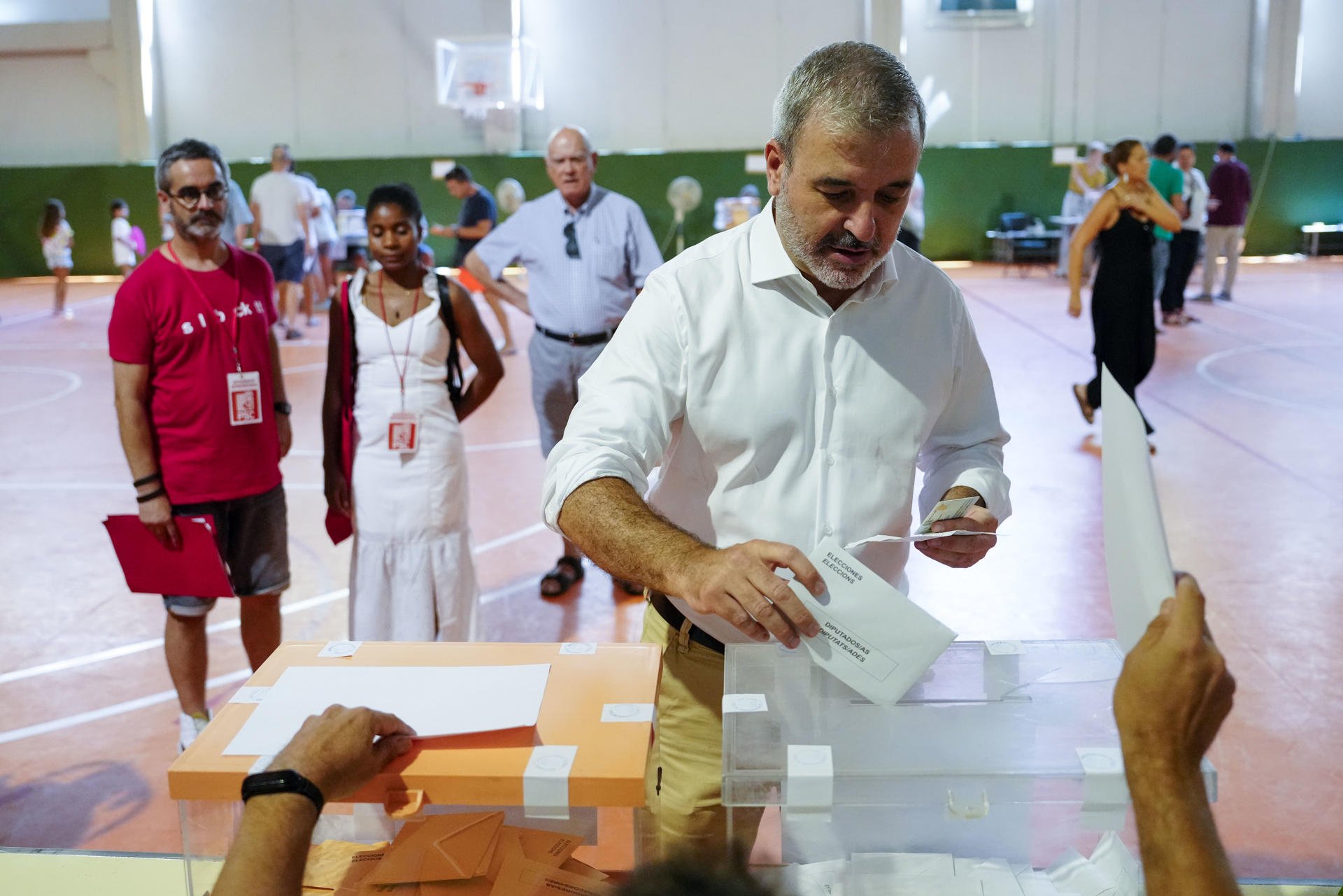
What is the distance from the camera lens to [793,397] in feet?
7.37

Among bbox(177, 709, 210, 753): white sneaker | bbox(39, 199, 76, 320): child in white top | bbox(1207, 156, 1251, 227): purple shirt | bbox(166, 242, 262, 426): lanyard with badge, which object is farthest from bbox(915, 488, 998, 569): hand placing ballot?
bbox(39, 199, 76, 320): child in white top

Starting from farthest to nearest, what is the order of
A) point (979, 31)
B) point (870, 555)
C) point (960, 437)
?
point (979, 31) → point (960, 437) → point (870, 555)

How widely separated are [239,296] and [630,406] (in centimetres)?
235

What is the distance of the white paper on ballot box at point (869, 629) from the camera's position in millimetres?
1700

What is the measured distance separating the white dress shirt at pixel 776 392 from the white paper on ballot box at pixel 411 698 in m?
0.48

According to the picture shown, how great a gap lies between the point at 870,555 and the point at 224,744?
1185 millimetres

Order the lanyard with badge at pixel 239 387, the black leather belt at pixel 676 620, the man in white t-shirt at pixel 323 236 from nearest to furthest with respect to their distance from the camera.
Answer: the black leather belt at pixel 676 620, the lanyard with badge at pixel 239 387, the man in white t-shirt at pixel 323 236

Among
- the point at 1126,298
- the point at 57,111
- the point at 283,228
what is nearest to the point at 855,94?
the point at 1126,298

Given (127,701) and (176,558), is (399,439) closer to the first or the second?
(176,558)

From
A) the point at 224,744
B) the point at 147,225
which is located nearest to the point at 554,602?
the point at 224,744

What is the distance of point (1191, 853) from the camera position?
1192mm

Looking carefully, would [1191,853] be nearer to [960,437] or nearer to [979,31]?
[960,437]

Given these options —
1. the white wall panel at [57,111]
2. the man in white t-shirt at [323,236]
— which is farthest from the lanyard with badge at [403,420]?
the white wall panel at [57,111]

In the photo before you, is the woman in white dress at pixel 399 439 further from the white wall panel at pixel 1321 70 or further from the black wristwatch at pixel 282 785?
the white wall panel at pixel 1321 70
